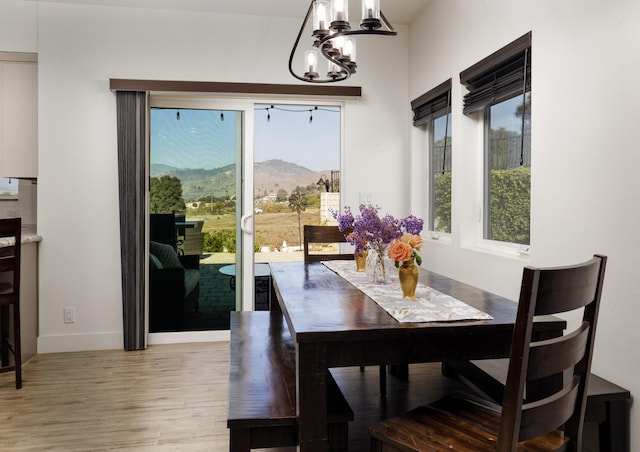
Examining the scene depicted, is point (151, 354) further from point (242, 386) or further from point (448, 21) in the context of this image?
point (448, 21)

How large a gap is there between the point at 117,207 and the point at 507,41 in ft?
10.0

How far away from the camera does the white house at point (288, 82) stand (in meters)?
2.22

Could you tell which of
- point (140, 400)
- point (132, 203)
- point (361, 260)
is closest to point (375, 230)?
point (361, 260)

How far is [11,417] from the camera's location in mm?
2504

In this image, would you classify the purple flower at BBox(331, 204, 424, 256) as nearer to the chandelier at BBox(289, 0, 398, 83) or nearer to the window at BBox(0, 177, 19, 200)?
the chandelier at BBox(289, 0, 398, 83)

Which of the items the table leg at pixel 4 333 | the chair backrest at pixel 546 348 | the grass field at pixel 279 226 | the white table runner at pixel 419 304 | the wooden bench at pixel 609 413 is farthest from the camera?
the grass field at pixel 279 226

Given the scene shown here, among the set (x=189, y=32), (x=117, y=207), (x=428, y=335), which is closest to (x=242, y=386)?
(x=428, y=335)

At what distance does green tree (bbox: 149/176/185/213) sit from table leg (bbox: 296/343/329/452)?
9.39 feet

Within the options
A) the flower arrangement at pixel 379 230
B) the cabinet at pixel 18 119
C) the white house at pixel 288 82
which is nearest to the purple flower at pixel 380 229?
the flower arrangement at pixel 379 230

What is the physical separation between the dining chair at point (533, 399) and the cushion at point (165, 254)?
2915 millimetres

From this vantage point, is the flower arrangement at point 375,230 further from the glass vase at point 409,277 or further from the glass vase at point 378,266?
the glass vase at point 409,277

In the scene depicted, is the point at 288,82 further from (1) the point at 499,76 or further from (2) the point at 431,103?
(1) the point at 499,76

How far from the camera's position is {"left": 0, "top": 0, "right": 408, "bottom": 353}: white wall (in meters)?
3.67

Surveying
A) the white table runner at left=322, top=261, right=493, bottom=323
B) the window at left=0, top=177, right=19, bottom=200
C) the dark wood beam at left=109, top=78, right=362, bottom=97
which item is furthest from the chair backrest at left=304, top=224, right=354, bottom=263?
the window at left=0, top=177, right=19, bottom=200
